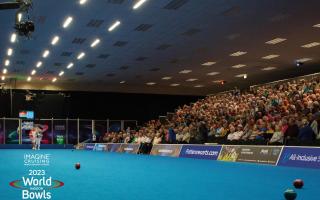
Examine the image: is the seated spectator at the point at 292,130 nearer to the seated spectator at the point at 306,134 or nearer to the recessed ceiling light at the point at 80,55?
the seated spectator at the point at 306,134

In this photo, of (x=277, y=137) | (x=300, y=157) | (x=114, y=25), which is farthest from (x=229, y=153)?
(x=114, y=25)

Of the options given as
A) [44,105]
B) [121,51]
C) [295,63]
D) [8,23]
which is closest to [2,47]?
[8,23]

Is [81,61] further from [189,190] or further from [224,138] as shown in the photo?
[189,190]

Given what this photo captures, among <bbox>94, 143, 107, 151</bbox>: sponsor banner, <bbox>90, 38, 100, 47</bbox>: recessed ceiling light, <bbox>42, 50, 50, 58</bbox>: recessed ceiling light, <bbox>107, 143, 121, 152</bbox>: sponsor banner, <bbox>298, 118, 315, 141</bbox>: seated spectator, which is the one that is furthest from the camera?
<bbox>94, 143, 107, 151</bbox>: sponsor banner

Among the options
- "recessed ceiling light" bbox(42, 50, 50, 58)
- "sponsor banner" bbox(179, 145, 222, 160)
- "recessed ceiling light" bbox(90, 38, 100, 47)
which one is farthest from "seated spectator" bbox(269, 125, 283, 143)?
"recessed ceiling light" bbox(42, 50, 50, 58)

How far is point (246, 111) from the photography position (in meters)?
20.6

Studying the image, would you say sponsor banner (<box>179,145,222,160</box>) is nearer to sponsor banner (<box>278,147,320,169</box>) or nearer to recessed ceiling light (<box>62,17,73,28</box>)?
sponsor banner (<box>278,147,320,169</box>)

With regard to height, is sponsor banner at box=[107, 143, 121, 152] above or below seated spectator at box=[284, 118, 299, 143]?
below

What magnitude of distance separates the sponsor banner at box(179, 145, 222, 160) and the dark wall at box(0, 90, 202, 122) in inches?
755

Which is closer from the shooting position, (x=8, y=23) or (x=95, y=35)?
(x=8, y=23)

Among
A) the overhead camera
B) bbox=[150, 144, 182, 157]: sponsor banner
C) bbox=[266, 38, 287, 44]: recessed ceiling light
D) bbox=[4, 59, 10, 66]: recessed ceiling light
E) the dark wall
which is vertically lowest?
bbox=[150, 144, 182, 157]: sponsor banner

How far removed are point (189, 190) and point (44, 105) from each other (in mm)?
31361

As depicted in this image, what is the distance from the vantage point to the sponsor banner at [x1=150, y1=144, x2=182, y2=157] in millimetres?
20719

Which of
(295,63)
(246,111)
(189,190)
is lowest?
(189,190)
